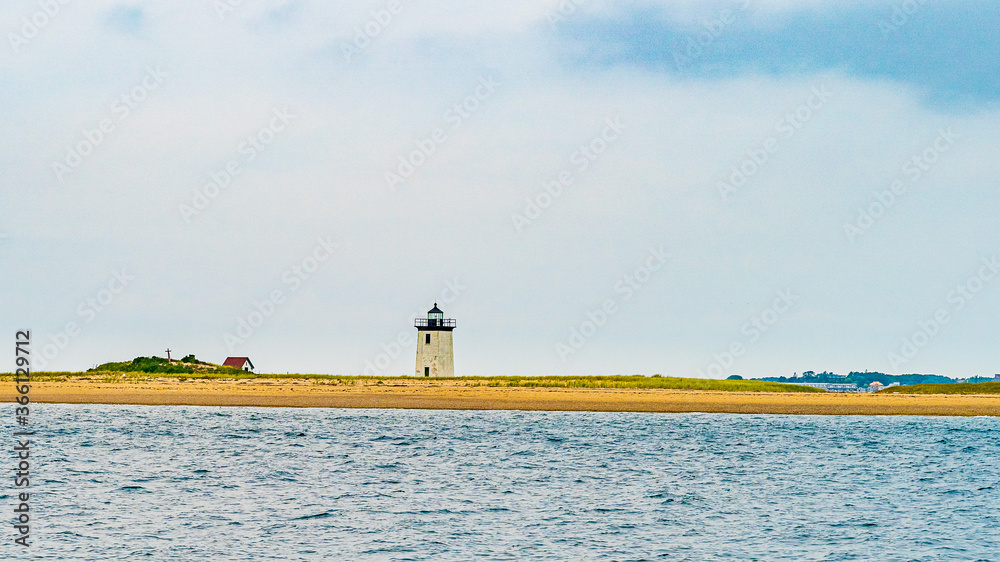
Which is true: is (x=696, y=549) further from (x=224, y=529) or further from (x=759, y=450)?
(x=759, y=450)

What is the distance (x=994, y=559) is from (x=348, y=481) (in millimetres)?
17748

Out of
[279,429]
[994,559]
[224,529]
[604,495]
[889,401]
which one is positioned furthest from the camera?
[889,401]

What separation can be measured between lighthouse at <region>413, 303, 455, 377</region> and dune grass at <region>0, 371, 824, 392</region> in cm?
537

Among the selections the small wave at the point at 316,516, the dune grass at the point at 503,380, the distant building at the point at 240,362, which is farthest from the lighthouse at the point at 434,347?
the small wave at the point at 316,516

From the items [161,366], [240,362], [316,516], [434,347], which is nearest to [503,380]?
[434,347]

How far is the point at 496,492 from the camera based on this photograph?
2989 centimetres

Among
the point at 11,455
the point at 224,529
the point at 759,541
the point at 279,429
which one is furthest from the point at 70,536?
the point at 279,429

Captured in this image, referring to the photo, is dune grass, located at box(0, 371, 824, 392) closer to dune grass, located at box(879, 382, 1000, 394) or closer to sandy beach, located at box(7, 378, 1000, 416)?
sandy beach, located at box(7, 378, 1000, 416)

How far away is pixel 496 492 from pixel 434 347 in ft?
179

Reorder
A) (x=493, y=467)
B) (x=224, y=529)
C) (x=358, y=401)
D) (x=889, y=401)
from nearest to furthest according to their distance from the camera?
(x=224, y=529), (x=493, y=467), (x=358, y=401), (x=889, y=401)

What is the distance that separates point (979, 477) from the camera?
36656 millimetres

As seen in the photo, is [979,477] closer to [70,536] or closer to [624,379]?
[70,536]

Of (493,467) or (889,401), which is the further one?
(889,401)

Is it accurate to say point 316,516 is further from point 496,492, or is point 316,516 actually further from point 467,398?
point 467,398
